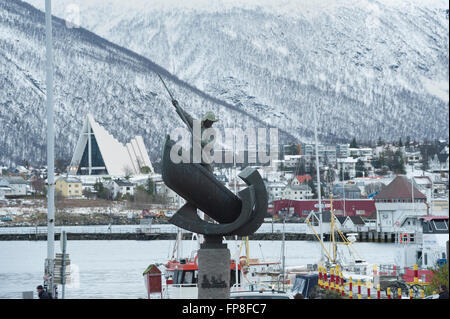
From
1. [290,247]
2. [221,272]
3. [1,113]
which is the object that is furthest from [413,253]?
[1,113]

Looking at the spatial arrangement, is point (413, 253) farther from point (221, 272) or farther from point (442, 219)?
Answer: point (221, 272)

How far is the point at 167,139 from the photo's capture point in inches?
539

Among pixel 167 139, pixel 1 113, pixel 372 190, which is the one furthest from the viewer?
pixel 1 113

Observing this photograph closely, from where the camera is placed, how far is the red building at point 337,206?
9600 cm

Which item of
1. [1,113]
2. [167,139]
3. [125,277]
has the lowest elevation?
[125,277]

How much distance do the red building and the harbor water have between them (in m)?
18.2

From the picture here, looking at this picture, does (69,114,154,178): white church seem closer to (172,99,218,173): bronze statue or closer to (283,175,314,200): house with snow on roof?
(283,175,314,200): house with snow on roof

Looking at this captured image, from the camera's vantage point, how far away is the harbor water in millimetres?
35031

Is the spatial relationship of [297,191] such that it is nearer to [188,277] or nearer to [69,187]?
[69,187]

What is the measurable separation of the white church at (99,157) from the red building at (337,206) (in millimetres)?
42277

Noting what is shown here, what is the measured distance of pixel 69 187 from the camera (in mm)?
138500

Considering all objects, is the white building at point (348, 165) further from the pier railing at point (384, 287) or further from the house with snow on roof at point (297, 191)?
the pier railing at point (384, 287)

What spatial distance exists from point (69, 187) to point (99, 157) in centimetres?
928

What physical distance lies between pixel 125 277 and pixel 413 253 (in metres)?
17.3
